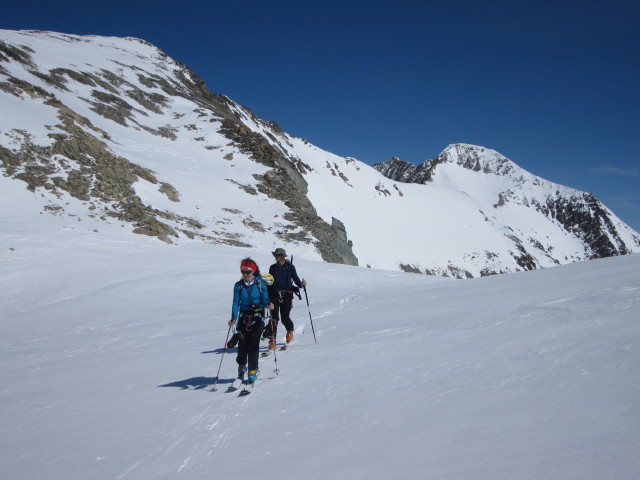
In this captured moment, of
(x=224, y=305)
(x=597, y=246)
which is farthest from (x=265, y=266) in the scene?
(x=597, y=246)

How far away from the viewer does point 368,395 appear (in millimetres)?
5055

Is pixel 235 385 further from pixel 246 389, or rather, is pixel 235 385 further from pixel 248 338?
pixel 248 338

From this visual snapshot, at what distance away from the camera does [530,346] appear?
561 cm

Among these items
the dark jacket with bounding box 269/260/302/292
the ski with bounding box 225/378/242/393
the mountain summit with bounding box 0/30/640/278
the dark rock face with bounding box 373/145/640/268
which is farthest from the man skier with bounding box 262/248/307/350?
the dark rock face with bounding box 373/145/640/268

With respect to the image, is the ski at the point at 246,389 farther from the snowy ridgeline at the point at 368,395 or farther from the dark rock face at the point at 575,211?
Answer: the dark rock face at the point at 575,211

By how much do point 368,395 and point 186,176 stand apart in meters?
35.7

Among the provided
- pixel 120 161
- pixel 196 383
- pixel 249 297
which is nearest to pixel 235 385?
pixel 196 383

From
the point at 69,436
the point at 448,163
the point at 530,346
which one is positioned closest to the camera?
the point at 69,436

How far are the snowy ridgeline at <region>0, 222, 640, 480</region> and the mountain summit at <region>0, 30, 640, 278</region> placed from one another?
50.1ft

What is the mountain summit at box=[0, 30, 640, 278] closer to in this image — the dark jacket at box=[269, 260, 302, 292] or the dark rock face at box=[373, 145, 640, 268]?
the dark jacket at box=[269, 260, 302, 292]

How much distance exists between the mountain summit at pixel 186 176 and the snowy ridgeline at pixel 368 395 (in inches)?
602

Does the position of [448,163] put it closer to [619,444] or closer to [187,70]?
[187,70]

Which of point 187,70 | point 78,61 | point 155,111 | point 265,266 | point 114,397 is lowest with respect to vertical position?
point 114,397

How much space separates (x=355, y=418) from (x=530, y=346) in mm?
2628
